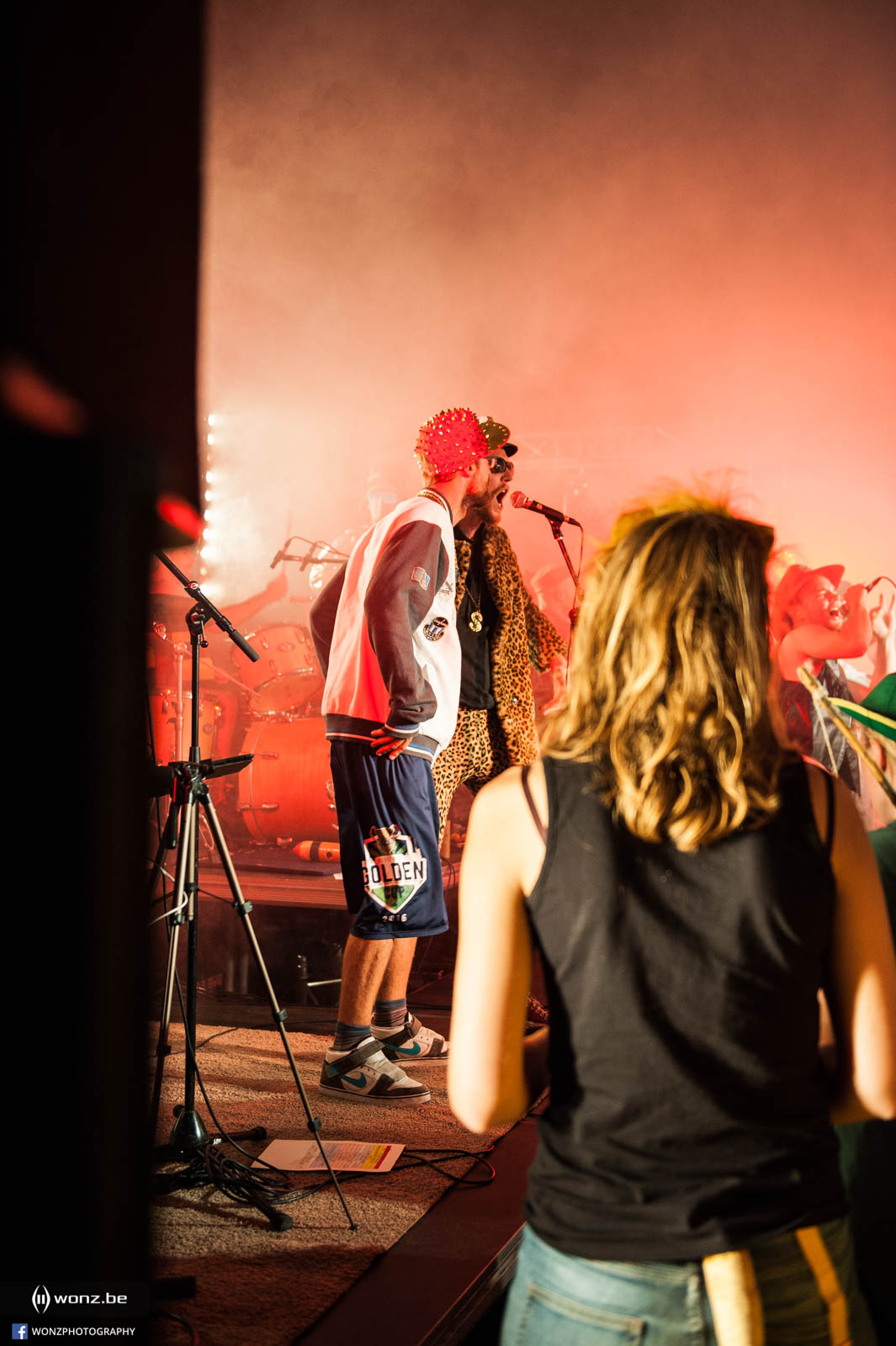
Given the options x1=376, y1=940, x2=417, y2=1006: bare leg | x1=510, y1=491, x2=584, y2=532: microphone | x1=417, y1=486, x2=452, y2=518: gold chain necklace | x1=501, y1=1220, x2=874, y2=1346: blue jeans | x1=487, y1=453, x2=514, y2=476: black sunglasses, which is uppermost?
x1=487, y1=453, x2=514, y2=476: black sunglasses

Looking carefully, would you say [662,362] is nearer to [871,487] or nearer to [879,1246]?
[871,487]

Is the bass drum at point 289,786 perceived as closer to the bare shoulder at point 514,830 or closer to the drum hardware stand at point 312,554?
the drum hardware stand at point 312,554

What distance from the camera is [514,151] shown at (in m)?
5.35

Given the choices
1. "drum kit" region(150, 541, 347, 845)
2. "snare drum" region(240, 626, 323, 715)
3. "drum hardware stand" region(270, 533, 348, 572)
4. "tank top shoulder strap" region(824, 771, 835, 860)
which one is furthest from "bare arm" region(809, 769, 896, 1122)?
"drum hardware stand" region(270, 533, 348, 572)

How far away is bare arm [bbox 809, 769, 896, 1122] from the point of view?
34.4 inches

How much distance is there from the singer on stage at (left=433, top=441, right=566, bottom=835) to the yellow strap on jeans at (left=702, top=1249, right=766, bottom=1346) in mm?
2486

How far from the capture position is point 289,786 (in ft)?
17.3

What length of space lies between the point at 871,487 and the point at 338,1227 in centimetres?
422

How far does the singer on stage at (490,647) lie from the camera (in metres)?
3.37

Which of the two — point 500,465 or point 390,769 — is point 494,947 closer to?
point 390,769

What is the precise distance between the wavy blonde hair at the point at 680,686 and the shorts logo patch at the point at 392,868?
1860mm

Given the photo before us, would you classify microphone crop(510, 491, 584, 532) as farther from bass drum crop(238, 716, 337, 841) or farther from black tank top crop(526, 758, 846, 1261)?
black tank top crop(526, 758, 846, 1261)

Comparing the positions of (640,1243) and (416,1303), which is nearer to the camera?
(640,1243)

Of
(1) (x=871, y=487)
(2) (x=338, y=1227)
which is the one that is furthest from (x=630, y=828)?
(1) (x=871, y=487)
